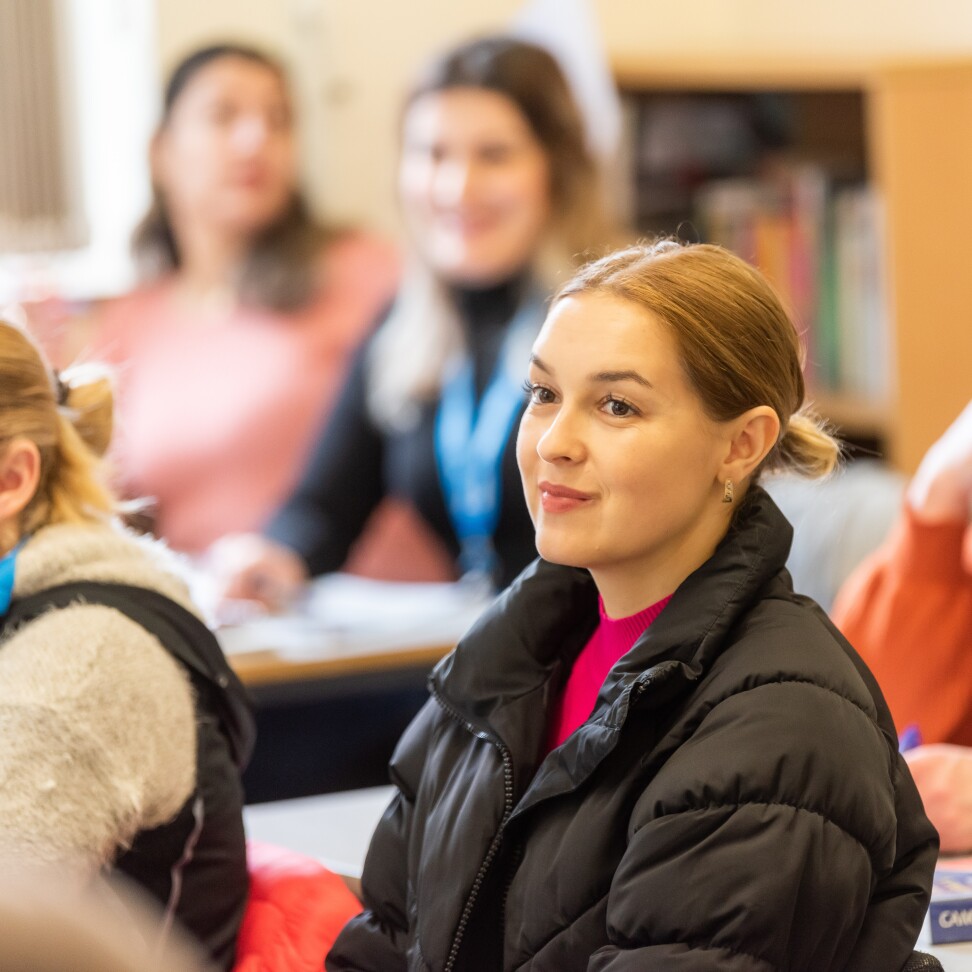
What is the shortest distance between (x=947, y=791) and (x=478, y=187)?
1546mm

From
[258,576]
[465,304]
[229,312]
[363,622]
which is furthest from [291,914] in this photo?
[229,312]

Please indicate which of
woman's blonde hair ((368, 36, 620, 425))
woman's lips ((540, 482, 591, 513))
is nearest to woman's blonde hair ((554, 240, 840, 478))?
woman's lips ((540, 482, 591, 513))

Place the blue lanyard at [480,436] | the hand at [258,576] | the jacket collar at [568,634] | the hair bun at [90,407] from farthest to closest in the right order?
the blue lanyard at [480,436] → the hand at [258,576] → the hair bun at [90,407] → the jacket collar at [568,634]

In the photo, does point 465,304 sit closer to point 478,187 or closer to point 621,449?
point 478,187

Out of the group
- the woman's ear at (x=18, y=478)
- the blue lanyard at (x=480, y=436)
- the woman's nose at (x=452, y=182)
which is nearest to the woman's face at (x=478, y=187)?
the woman's nose at (x=452, y=182)

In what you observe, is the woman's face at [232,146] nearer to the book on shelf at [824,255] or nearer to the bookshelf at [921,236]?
the book on shelf at [824,255]

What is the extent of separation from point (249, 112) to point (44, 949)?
2766 millimetres

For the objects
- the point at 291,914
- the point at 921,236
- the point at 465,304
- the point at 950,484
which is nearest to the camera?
the point at 291,914

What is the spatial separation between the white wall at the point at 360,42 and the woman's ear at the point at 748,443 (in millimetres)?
2211

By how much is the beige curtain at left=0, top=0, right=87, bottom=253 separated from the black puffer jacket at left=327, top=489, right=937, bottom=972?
2338 millimetres

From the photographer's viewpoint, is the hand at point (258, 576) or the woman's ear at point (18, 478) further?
the hand at point (258, 576)

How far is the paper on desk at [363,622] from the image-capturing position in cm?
209

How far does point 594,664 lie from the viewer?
3.94 feet

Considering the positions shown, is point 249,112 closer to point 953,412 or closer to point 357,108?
point 357,108
